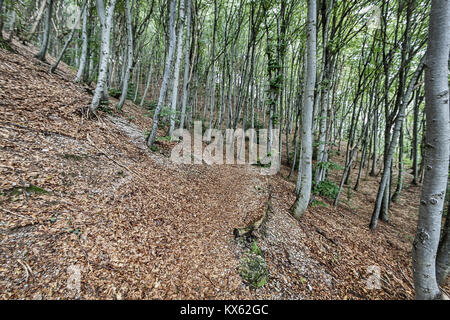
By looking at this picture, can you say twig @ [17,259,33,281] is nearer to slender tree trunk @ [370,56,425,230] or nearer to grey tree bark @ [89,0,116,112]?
grey tree bark @ [89,0,116,112]

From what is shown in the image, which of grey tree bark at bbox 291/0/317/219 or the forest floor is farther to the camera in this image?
grey tree bark at bbox 291/0/317/219

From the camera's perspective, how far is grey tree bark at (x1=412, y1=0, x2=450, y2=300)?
5.67ft

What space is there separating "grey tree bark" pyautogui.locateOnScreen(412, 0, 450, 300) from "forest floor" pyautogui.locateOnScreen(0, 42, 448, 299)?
154 centimetres

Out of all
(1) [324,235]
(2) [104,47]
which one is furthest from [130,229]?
(2) [104,47]

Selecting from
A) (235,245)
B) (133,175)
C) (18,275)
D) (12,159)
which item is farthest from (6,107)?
(235,245)

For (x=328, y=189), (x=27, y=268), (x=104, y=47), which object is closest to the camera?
(x=27, y=268)

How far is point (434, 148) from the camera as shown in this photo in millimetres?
1808

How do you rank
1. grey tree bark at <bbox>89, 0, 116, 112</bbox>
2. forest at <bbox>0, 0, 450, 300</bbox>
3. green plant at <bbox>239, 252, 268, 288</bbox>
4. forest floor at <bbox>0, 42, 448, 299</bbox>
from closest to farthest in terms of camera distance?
1. forest at <bbox>0, 0, 450, 300</bbox>
2. forest floor at <bbox>0, 42, 448, 299</bbox>
3. green plant at <bbox>239, 252, 268, 288</bbox>
4. grey tree bark at <bbox>89, 0, 116, 112</bbox>

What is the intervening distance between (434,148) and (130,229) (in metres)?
4.34

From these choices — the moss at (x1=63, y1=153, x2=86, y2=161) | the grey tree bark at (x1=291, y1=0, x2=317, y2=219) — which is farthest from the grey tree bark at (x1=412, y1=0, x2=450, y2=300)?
the moss at (x1=63, y1=153, x2=86, y2=161)

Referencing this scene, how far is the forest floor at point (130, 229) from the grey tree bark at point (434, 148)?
1.54 metres

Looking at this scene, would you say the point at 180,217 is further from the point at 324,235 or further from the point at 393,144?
the point at 393,144
